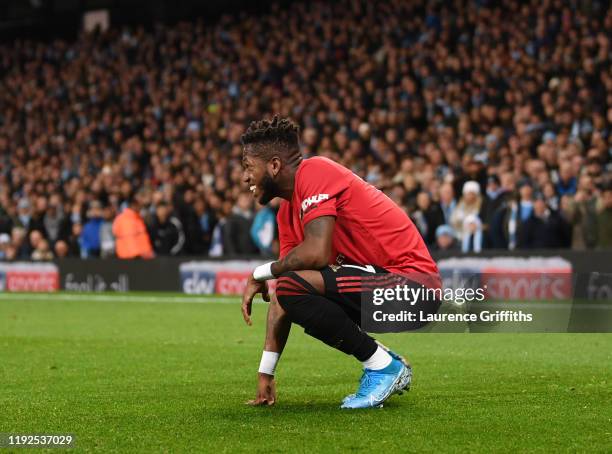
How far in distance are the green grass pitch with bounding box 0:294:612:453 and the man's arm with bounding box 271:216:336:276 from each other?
87 centimetres

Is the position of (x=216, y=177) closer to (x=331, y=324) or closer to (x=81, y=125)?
(x=81, y=125)

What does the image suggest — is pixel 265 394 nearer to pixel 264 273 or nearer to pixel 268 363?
pixel 268 363

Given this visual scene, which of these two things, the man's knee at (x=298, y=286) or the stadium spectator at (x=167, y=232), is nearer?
the man's knee at (x=298, y=286)

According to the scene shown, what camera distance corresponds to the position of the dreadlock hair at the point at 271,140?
23.1 ft

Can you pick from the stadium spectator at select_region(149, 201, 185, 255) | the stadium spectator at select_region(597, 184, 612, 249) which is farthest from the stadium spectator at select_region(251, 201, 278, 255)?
the stadium spectator at select_region(597, 184, 612, 249)

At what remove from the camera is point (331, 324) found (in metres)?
→ 6.80

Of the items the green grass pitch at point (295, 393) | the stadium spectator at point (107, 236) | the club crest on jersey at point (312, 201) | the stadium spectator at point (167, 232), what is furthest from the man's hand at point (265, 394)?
the stadium spectator at point (107, 236)

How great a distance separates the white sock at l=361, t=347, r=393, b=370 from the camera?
7035mm

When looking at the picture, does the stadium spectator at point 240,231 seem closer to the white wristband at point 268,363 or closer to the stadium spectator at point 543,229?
the stadium spectator at point 543,229

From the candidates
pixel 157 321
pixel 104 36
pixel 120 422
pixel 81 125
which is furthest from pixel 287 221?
pixel 104 36

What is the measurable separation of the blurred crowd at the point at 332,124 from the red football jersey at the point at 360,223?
11.5 metres

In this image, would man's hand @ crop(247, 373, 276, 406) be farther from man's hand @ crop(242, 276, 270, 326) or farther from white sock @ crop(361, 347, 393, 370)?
white sock @ crop(361, 347, 393, 370)

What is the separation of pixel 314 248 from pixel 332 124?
60.6 ft

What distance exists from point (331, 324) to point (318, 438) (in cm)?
99
